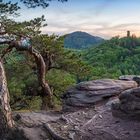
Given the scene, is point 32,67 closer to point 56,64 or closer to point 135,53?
point 56,64

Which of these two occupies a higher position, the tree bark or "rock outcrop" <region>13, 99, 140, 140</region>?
the tree bark

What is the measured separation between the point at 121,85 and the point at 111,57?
84072mm

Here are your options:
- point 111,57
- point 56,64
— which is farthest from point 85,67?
point 111,57

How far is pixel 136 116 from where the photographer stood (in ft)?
31.2

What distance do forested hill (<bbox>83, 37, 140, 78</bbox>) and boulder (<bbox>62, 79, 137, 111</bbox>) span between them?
68.4 meters

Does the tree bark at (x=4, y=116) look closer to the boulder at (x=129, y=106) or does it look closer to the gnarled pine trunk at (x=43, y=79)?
the boulder at (x=129, y=106)

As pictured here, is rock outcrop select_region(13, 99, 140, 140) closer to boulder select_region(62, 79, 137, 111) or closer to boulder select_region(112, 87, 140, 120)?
boulder select_region(112, 87, 140, 120)

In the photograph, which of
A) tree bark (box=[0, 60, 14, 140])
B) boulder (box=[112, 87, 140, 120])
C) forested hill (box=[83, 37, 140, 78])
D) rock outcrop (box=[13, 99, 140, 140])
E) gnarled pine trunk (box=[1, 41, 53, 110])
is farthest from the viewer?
forested hill (box=[83, 37, 140, 78])

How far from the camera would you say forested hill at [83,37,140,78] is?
89.3m

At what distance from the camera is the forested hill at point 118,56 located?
89.3 meters

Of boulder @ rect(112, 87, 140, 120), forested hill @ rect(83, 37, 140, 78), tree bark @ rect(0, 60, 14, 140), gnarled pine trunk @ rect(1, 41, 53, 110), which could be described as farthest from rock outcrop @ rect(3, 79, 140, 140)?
forested hill @ rect(83, 37, 140, 78)

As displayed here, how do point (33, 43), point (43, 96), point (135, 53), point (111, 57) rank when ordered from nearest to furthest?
point (33, 43) → point (43, 96) → point (111, 57) → point (135, 53)

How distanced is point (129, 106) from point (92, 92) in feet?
10.9

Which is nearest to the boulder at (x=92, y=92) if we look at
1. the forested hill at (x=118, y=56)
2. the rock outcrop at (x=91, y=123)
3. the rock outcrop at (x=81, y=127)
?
the rock outcrop at (x=91, y=123)
